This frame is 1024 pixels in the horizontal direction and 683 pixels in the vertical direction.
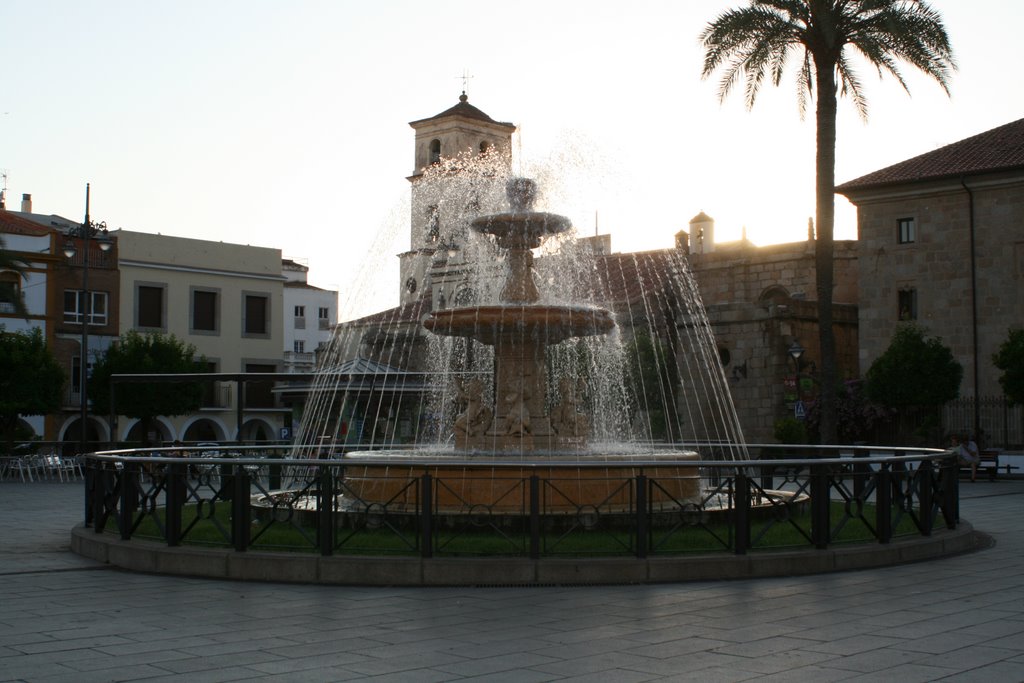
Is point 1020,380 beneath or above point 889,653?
above

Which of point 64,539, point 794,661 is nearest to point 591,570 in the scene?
point 794,661

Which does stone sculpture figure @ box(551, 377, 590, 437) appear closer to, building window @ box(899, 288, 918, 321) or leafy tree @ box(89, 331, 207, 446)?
leafy tree @ box(89, 331, 207, 446)

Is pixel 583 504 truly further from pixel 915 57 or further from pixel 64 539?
pixel 915 57

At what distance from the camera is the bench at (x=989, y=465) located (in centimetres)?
2659

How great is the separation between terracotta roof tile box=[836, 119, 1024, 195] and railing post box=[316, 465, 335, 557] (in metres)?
30.7

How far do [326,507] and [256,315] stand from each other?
125 ft

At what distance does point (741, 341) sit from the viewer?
128 ft

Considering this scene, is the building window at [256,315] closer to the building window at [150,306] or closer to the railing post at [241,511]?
the building window at [150,306]

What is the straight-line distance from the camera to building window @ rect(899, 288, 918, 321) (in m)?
37.7

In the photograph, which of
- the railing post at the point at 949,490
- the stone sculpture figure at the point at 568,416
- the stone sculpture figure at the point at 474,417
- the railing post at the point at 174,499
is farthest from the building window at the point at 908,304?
the railing post at the point at 174,499

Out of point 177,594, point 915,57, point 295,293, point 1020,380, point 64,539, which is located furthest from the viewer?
point 295,293

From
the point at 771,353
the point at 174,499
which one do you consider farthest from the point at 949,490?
the point at 771,353

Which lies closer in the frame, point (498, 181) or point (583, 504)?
point (583, 504)

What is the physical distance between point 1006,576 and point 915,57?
16.6m
